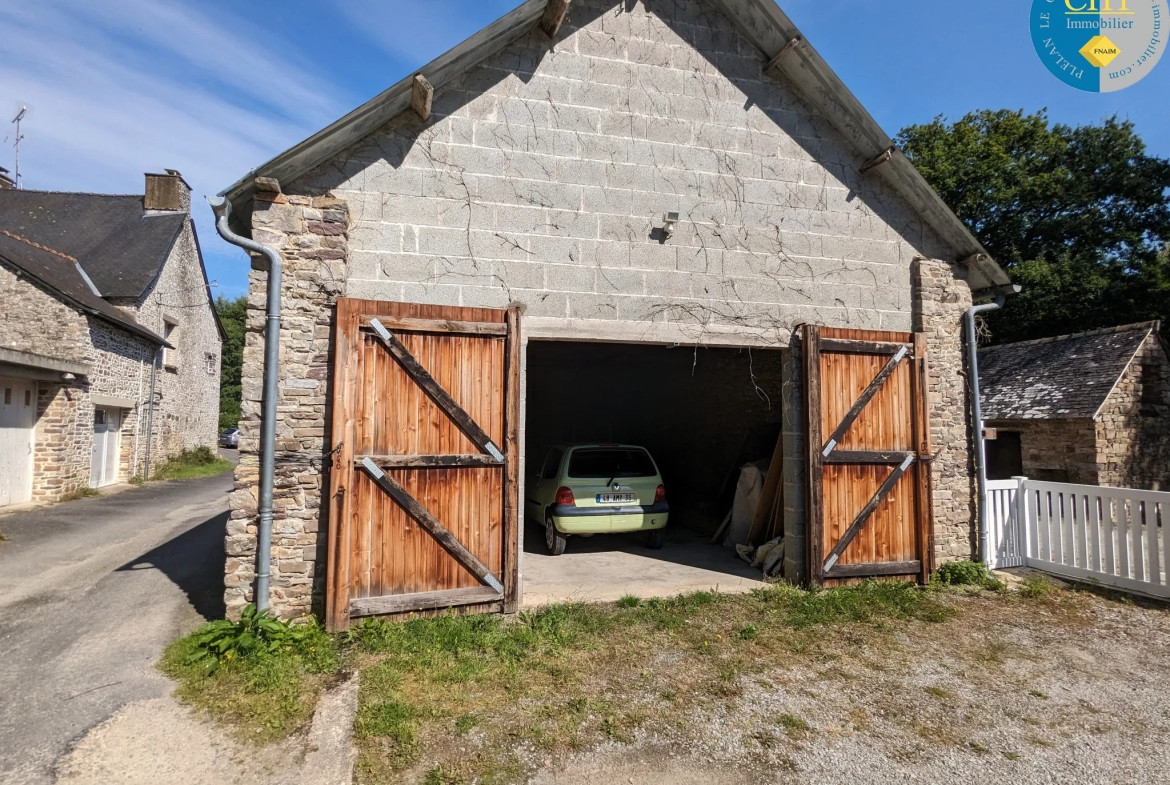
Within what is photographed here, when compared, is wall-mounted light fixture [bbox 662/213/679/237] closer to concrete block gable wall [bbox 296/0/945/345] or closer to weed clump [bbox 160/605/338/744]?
concrete block gable wall [bbox 296/0/945/345]

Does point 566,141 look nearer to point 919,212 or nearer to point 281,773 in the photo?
point 919,212

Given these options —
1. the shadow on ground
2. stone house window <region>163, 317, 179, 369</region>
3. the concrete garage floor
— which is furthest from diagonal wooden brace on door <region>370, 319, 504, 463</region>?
stone house window <region>163, 317, 179, 369</region>

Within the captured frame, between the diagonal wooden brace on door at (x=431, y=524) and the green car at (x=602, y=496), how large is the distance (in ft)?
9.38

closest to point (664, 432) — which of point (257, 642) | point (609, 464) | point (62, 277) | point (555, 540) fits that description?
point (609, 464)

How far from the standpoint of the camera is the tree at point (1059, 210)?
21016 mm

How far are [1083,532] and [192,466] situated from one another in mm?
24214

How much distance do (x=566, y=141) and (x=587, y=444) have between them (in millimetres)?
4262

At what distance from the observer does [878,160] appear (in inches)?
260

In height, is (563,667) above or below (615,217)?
below

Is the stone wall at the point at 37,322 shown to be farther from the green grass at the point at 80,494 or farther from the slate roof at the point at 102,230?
the slate roof at the point at 102,230

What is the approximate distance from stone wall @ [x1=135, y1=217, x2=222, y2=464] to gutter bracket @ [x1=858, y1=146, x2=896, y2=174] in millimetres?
18980

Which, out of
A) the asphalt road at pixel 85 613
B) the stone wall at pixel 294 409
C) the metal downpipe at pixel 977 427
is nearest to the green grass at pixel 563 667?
the stone wall at pixel 294 409

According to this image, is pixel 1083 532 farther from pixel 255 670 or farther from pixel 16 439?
pixel 16 439

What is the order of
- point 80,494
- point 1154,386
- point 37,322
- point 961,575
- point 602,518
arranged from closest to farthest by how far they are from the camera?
point 961,575 < point 602,518 < point 37,322 < point 1154,386 < point 80,494
